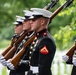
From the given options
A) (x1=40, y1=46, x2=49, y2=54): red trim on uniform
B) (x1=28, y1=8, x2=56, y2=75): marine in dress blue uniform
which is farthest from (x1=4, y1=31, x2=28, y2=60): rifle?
(x1=40, y1=46, x2=49, y2=54): red trim on uniform

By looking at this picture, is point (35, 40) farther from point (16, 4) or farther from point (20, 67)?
point (16, 4)

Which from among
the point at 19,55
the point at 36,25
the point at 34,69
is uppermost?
the point at 36,25

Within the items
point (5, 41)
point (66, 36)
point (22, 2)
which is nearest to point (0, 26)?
point (22, 2)

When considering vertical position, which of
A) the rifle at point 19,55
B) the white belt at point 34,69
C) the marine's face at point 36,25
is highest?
the marine's face at point 36,25

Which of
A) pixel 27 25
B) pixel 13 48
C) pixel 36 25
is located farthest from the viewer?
pixel 13 48

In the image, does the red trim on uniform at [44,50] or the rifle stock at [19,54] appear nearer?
the red trim on uniform at [44,50]

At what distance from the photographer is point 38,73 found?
770cm

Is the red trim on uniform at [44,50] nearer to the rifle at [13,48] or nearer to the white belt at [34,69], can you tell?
the white belt at [34,69]

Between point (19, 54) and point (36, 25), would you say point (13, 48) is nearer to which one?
point (19, 54)

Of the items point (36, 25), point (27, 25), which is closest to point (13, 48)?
point (27, 25)

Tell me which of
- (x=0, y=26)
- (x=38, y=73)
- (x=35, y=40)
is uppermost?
(x=0, y=26)

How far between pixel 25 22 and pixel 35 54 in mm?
862

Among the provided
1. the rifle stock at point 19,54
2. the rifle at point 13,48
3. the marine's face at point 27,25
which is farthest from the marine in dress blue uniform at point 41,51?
the rifle at point 13,48

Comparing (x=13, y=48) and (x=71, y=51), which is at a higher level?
(x=13, y=48)
